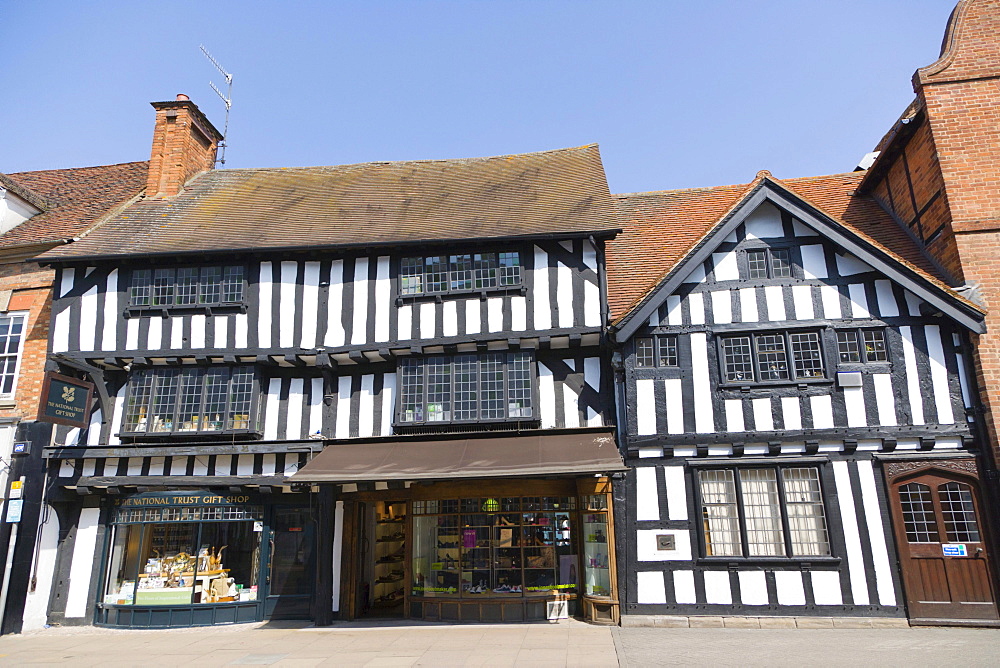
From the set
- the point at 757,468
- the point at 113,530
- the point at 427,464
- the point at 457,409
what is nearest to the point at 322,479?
the point at 427,464

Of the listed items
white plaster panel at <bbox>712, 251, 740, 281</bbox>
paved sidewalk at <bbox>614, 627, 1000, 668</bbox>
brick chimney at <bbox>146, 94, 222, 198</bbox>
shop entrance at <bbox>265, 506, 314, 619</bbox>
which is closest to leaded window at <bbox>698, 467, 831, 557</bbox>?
paved sidewalk at <bbox>614, 627, 1000, 668</bbox>

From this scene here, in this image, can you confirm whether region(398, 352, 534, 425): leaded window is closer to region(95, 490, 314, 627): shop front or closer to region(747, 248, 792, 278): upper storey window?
region(95, 490, 314, 627): shop front

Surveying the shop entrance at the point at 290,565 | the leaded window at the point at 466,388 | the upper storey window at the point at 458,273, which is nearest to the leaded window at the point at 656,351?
the leaded window at the point at 466,388

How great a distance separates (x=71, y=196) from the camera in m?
15.7

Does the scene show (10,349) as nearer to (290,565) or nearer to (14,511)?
(14,511)

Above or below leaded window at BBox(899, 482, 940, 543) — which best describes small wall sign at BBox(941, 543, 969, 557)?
below

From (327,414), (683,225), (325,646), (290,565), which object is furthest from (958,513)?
(290,565)

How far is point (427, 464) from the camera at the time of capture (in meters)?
10.5

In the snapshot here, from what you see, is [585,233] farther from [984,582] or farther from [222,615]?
[222,615]

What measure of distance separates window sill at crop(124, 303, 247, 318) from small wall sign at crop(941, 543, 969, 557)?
12.4 metres

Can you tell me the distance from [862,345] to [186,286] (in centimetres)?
1228

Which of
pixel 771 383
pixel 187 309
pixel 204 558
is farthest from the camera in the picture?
pixel 187 309

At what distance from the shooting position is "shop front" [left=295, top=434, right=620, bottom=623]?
10789 millimetres

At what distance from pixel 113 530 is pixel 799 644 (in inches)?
462
